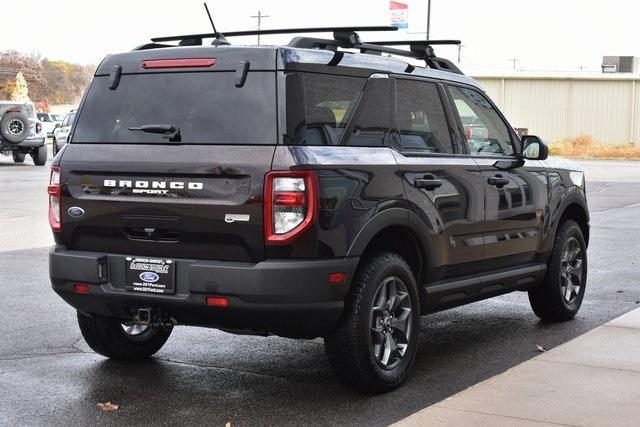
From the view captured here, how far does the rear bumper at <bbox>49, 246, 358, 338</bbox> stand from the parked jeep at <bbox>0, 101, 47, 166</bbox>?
26.4 m

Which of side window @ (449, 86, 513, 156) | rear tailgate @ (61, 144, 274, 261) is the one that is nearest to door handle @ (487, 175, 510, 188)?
side window @ (449, 86, 513, 156)

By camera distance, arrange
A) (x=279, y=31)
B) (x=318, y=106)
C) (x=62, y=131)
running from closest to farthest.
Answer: (x=318, y=106) < (x=279, y=31) < (x=62, y=131)

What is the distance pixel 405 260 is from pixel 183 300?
1493 millimetres

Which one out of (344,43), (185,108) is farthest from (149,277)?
(344,43)

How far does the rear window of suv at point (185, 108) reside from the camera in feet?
18.0

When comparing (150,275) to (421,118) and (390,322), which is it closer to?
(390,322)

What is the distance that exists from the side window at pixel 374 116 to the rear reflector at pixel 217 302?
3.77 feet

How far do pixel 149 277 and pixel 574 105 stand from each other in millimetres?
58550

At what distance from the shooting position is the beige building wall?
60.4 meters

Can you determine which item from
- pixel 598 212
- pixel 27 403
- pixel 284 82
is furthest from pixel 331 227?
pixel 598 212

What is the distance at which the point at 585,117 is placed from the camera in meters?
61.4

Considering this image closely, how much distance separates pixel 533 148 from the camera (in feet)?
24.9

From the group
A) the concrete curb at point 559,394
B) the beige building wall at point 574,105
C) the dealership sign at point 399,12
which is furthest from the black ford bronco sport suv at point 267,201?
the beige building wall at point 574,105

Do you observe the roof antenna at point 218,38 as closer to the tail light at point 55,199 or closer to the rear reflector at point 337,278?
the tail light at point 55,199
